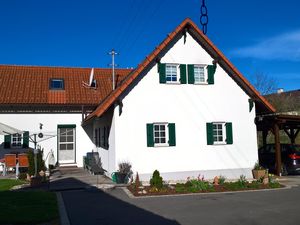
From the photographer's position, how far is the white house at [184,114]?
16.2 meters

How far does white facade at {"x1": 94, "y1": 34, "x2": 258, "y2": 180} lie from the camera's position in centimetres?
1623

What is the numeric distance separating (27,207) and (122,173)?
224 inches

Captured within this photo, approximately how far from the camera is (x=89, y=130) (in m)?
23.8

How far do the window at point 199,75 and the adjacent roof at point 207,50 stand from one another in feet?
2.93

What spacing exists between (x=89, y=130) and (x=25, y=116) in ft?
13.1

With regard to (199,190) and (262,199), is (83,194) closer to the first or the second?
(199,190)

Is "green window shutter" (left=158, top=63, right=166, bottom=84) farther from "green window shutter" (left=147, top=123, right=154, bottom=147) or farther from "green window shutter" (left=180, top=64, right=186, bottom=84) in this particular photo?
"green window shutter" (left=147, top=123, right=154, bottom=147)

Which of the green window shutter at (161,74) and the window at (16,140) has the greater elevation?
the green window shutter at (161,74)

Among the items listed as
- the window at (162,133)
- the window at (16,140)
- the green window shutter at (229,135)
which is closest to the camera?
the window at (162,133)

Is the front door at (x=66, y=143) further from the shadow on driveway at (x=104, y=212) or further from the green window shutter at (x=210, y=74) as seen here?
the shadow on driveway at (x=104, y=212)

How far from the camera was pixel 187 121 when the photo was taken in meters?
17.1

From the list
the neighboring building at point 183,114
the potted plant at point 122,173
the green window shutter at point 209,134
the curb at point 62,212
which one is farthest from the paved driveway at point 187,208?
the green window shutter at point 209,134

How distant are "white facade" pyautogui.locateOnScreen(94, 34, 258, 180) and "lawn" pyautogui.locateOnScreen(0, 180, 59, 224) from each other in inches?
173

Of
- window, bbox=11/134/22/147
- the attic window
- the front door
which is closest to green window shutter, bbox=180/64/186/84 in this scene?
the front door
